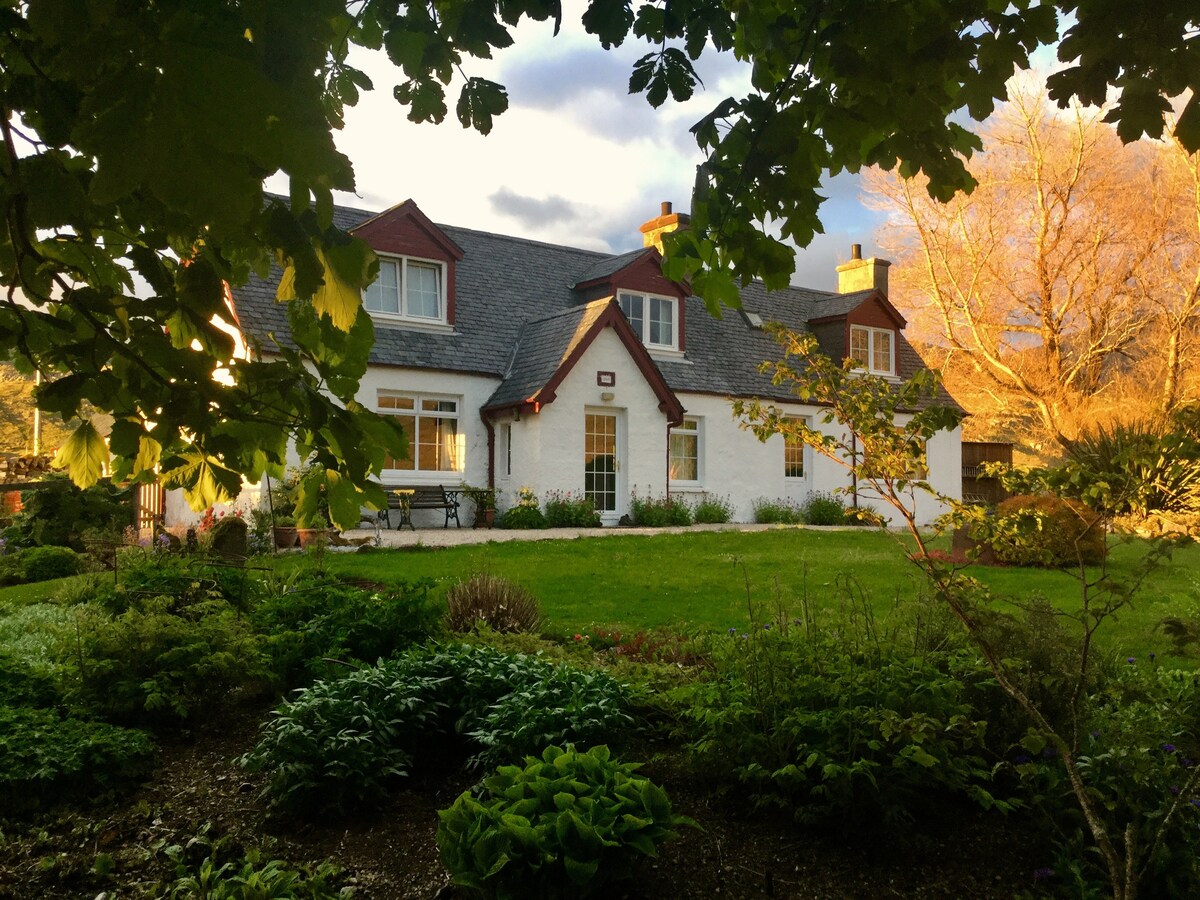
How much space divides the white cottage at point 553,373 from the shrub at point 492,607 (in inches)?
366

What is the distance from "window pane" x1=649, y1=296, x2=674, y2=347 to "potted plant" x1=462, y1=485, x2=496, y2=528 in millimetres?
6029

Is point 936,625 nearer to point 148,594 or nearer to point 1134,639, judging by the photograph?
point 1134,639

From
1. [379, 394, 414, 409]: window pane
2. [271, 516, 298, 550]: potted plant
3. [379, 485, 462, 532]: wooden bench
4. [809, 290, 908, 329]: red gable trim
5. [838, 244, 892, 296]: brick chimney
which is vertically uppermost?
[838, 244, 892, 296]: brick chimney

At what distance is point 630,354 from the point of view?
61.4 feet

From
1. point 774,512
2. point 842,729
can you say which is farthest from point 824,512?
point 842,729

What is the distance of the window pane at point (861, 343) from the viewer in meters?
24.1

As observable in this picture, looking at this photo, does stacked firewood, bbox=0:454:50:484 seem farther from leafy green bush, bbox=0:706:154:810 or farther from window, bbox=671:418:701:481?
leafy green bush, bbox=0:706:154:810

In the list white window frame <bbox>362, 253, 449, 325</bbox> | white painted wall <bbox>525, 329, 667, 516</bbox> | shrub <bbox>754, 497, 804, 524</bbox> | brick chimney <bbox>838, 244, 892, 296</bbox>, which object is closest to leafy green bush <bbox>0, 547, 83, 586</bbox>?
white window frame <bbox>362, 253, 449, 325</bbox>

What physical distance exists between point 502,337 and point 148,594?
13401mm

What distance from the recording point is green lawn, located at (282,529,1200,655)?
24.2 ft

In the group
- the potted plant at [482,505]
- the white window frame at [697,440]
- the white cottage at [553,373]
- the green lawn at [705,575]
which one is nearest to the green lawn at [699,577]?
the green lawn at [705,575]

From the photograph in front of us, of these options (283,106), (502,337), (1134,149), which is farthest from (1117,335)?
(283,106)

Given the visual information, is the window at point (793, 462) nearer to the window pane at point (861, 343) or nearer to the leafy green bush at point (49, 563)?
the window pane at point (861, 343)

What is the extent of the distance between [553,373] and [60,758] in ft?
44.7
